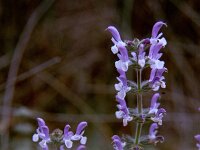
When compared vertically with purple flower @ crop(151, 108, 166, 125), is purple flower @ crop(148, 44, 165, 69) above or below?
above

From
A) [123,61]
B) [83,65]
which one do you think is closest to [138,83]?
[123,61]

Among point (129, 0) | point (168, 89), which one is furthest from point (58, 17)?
point (168, 89)

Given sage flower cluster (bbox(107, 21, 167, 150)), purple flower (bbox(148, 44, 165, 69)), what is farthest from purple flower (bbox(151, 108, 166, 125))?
purple flower (bbox(148, 44, 165, 69))

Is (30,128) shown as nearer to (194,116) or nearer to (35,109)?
(35,109)

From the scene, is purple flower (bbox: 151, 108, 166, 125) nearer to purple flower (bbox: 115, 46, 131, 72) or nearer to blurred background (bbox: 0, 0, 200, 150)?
purple flower (bbox: 115, 46, 131, 72)

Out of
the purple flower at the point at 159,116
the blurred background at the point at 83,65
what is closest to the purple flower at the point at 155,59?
the purple flower at the point at 159,116

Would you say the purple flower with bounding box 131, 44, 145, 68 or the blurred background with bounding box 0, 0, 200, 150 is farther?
the blurred background with bounding box 0, 0, 200, 150

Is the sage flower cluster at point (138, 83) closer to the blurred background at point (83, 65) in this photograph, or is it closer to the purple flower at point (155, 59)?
the purple flower at point (155, 59)
